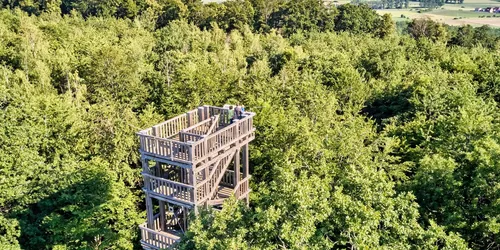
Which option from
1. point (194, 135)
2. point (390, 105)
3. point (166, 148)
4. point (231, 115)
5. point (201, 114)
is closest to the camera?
point (166, 148)

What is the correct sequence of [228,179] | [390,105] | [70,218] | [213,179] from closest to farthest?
[213,179], [228,179], [70,218], [390,105]

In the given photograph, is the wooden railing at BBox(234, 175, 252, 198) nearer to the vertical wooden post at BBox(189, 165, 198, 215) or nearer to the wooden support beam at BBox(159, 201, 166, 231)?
the vertical wooden post at BBox(189, 165, 198, 215)

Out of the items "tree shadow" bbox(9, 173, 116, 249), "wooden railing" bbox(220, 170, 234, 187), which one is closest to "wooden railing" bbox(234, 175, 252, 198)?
"wooden railing" bbox(220, 170, 234, 187)

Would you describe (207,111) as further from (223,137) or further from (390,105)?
(390,105)

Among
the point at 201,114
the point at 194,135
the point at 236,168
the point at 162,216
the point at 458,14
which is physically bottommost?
the point at 162,216

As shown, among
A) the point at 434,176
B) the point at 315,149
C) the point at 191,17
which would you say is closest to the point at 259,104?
the point at 315,149

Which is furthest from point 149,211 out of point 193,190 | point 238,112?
point 238,112

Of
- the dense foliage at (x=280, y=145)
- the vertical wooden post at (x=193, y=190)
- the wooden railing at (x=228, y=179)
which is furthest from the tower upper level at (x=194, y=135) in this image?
the dense foliage at (x=280, y=145)

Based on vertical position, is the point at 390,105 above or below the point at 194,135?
below
